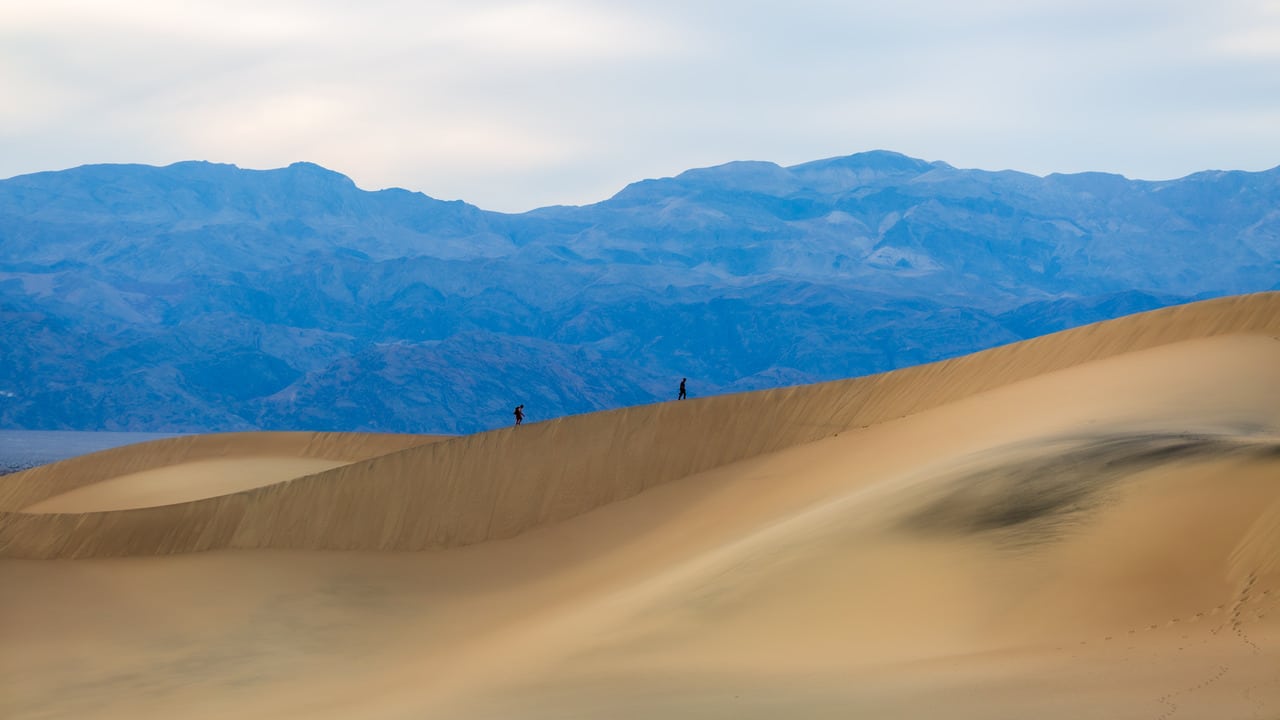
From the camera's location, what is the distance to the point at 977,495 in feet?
62.7

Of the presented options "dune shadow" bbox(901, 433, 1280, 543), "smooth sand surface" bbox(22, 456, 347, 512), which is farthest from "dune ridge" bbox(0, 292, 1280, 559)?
"dune shadow" bbox(901, 433, 1280, 543)

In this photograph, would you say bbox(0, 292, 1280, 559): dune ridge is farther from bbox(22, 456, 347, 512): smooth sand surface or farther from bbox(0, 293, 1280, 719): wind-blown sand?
bbox(22, 456, 347, 512): smooth sand surface

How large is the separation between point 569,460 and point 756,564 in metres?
11.7

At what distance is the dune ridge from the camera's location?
2817cm

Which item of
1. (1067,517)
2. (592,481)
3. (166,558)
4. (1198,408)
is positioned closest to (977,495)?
(1067,517)

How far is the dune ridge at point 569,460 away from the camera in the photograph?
1109 inches

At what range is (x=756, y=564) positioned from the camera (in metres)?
20.0

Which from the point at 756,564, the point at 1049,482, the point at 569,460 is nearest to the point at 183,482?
the point at 569,460

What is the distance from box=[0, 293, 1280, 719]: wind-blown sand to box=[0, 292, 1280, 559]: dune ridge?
0.08 m

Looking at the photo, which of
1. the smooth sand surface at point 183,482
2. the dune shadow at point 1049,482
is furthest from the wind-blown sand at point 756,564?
the smooth sand surface at point 183,482

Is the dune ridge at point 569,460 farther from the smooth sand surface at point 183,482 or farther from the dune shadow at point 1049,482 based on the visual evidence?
the dune shadow at point 1049,482

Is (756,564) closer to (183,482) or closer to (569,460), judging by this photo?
(569,460)

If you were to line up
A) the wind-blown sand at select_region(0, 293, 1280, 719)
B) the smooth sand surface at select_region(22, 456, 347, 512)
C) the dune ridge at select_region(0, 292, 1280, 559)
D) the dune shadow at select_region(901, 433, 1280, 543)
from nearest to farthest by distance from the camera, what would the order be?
the wind-blown sand at select_region(0, 293, 1280, 719) < the dune shadow at select_region(901, 433, 1280, 543) < the dune ridge at select_region(0, 292, 1280, 559) < the smooth sand surface at select_region(22, 456, 347, 512)

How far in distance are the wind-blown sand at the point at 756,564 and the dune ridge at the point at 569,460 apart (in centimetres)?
8
